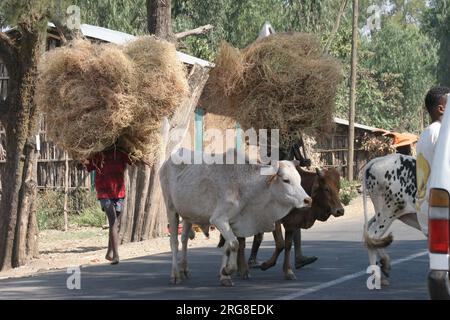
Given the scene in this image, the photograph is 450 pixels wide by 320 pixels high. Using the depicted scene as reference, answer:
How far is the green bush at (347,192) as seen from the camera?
93.4ft

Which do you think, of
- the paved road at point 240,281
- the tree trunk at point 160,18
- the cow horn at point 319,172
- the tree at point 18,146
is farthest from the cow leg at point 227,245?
the tree trunk at point 160,18

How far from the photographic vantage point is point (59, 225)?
80.6 ft

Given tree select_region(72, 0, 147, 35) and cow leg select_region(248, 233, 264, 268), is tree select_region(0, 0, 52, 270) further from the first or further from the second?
tree select_region(72, 0, 147, 35)

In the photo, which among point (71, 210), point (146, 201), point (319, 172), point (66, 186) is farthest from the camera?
point (71, 210)

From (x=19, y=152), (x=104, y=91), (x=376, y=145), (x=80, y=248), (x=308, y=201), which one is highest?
(x=376, y=145)

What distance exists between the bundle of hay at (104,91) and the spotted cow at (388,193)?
11.2 feet

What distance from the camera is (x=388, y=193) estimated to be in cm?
1213

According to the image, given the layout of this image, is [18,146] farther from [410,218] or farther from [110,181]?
[410,218]

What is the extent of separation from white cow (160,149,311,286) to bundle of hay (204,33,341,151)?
950mm

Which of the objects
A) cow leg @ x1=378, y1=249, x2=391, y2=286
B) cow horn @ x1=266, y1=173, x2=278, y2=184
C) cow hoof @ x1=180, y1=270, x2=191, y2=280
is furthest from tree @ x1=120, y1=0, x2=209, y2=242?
cow leg @ x1=378, y1=249, x2=391, y2=286

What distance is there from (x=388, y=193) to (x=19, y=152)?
7340 millimetres

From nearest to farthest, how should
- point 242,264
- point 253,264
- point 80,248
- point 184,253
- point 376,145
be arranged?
point 242,264, point 184,253, point 253,264, point 80,248, point 376,145

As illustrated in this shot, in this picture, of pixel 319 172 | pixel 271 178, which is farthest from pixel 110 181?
pixel 319 172
